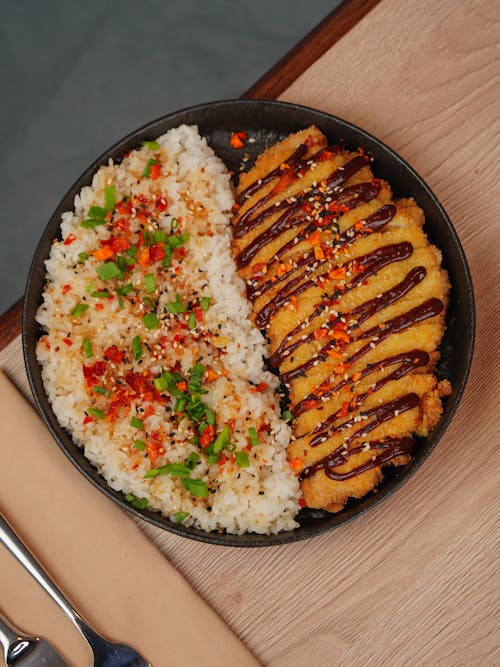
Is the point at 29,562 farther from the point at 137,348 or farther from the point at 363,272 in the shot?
the point at 363,272

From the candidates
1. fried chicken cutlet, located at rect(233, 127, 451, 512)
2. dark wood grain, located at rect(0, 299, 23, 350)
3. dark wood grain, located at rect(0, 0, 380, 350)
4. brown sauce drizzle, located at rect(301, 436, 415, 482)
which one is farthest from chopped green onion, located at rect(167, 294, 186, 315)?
dark wood grain, located at rect(0, 0, 380, 350)

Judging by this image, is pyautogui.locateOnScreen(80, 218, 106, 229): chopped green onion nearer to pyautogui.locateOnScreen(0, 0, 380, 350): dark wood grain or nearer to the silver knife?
pyautogui.locateOnScreen(0, 0, 380, 350): dark wood grain

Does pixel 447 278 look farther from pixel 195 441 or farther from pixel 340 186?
pixel 195 441

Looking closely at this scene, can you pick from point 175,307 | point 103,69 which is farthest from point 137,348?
→ point 103,69

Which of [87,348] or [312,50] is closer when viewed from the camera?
[87,348]

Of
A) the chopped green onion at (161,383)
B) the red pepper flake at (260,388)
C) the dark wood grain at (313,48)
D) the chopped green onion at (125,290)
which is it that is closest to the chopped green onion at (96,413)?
the chopped green onion at (161,383)

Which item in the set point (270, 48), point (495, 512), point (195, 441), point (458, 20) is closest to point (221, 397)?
point (195, 441)

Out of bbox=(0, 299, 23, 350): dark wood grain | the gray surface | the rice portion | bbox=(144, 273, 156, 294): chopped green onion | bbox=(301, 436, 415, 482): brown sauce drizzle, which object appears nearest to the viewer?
bbox=(301, 436, 415, 482): brown sauce drizzle
